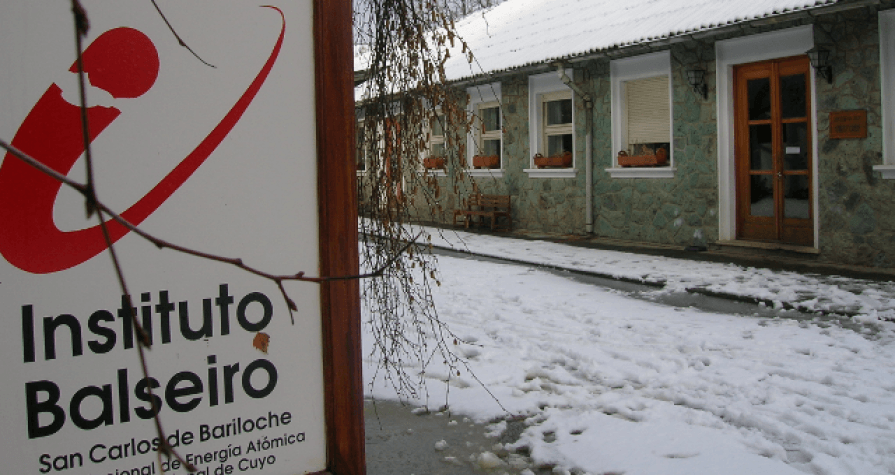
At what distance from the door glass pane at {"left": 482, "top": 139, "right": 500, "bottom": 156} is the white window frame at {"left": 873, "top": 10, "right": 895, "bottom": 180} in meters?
7.95

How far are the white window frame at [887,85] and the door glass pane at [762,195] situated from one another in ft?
5.44

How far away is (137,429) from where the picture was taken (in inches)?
71.7

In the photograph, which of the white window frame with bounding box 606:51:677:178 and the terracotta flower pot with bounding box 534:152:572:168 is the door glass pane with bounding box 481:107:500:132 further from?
the white window frame with bounding box 606:51:677:178

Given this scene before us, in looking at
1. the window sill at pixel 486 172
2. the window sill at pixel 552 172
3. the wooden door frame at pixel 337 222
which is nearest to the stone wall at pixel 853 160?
the window sill at pixel 552 172

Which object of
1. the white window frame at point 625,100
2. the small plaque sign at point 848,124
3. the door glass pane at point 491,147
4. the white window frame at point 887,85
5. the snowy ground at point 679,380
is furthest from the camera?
the door glass pane at point 491,147

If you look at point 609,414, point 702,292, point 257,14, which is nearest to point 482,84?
point 702,292

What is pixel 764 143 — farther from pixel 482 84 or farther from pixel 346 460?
pixel 346 460

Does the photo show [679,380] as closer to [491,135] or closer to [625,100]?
[625,100]

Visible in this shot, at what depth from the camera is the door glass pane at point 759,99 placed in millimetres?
9898

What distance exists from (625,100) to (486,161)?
371 centimetres

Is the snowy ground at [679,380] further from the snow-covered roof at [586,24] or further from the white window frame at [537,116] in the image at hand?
the white window frame at [537,116]

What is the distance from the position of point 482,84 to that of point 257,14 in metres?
13.2

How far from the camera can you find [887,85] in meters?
8.34

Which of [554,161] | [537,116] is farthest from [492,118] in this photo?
[554,161]
